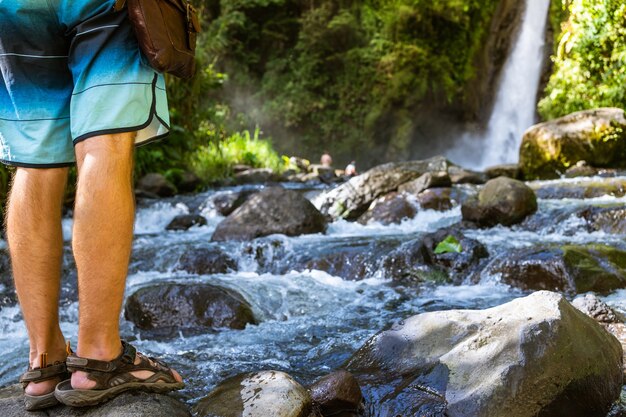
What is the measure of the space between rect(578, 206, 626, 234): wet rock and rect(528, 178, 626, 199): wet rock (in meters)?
1.41

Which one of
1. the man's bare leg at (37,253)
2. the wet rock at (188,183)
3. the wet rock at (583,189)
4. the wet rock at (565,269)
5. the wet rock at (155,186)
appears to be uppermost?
the man's bare leg at (37,253)

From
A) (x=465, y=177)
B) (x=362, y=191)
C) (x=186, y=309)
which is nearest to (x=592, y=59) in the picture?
(x=465, y=177)

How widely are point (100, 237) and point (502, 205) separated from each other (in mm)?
5336

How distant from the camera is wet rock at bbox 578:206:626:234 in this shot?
552cm

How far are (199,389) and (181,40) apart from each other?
1431 mm

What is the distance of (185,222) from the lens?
7.72 m

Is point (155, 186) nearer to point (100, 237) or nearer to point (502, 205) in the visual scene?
point (502, 205)

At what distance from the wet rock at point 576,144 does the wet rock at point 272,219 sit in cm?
522

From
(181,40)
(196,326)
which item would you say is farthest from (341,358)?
(181,40)

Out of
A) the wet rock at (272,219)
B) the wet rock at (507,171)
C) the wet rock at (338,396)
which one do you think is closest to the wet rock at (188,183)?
the wet rock at (272,219)

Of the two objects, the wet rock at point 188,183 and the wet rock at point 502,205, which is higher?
the wet rock at point 502,205

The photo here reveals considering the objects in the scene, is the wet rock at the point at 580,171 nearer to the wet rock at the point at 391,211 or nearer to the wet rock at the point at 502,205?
the wet rock at the point at 502,205

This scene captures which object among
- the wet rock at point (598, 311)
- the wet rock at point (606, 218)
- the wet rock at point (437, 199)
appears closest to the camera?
the wet rock at point (598, 311)

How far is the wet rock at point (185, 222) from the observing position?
7.66 metres
